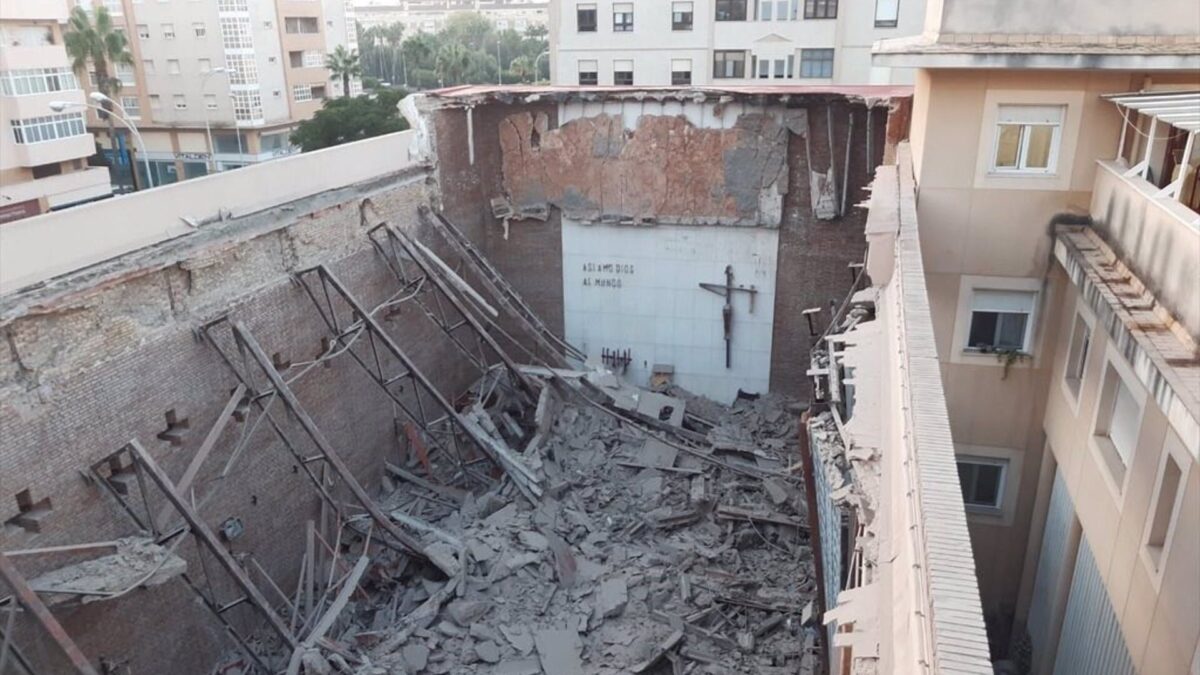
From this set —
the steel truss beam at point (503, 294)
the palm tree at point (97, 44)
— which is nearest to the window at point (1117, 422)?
the steel truss beam at point (503, 294)

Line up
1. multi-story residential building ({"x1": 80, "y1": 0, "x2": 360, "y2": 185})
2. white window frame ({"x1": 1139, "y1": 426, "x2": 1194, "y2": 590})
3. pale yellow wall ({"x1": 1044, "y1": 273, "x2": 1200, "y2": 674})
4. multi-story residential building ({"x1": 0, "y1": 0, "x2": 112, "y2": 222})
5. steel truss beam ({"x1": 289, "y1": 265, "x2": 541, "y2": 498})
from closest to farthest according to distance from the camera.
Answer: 1. pale yellow wall ({"x1": 1044, "y1": 273, "x2": 1200, "y2": 674})
2. white window frame ({"x1": 1139, "y1": 426, "x2": 1194, "y2": 590})
3. steel truss beam ({"x1": 289, "y1": 265, "x2": 541, "y2": 498})
4. multi-story residential building ({"x1": 0, "y1": 0, "x2": 112, "y2": 222})
5. multi-story residential building ({"x1": 80, "y1": 0, "x2": 360, "y2": 185})

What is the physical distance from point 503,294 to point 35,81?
27.6 meters

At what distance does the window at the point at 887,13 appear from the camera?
1161 inches

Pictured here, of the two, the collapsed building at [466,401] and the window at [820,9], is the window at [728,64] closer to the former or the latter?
the window at [820,9]

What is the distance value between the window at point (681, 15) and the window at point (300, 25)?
85.1ft

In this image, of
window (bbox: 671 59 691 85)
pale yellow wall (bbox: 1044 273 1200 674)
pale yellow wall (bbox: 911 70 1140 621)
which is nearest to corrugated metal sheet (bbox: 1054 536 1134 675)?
pale yellow wall (bbox: 1044 273 1200 674)

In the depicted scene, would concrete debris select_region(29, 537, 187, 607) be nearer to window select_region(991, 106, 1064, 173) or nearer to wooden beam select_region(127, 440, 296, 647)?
wooden beam select_region(127, 440, 296, 647)

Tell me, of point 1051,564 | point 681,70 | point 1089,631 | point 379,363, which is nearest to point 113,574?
point 379,363

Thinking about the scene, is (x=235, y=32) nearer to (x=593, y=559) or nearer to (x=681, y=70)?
(x=681, y=70)

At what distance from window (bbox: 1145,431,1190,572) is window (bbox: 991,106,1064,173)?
14.5 feet

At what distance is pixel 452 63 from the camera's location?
5797cm

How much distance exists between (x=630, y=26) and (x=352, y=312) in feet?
72.5

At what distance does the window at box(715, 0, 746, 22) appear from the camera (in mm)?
31062

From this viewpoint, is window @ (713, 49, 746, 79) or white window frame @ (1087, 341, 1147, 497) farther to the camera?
window @ (713, 49, 746, 79)
